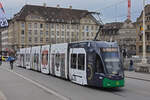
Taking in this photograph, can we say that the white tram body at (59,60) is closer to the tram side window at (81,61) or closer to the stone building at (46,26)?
the tram side window at (81,61)

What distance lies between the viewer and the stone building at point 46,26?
87.1m

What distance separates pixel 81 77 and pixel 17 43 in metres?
74.3

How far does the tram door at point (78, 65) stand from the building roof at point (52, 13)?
71.4m

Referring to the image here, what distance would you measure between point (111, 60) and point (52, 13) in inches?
3154

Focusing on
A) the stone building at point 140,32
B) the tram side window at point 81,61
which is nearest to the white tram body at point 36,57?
the tram side window at point 81,61

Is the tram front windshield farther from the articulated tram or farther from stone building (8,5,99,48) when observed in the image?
stone building (8,5,99,48)

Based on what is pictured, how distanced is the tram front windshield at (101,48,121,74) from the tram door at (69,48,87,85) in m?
1.69

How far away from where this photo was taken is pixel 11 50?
306 feet

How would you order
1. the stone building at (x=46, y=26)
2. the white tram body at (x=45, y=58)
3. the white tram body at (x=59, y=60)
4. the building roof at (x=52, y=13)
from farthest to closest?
1. the building roof at (x=52, y=13)
2. the stone building at (x=46, y=26)
3. the white tram body at (x=45, y=58)
4. the white tram body at (x=59, y=60)

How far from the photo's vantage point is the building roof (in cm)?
8819

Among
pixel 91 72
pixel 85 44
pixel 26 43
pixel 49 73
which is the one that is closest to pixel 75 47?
pixel 85 44

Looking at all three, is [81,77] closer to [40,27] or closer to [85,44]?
[85,44]

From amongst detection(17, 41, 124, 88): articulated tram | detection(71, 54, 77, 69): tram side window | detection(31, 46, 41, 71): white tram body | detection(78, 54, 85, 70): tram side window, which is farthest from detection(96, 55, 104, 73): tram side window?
detection(31, 46, 41, 71): white tram body

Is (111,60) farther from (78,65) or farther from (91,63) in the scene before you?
(78,65)
